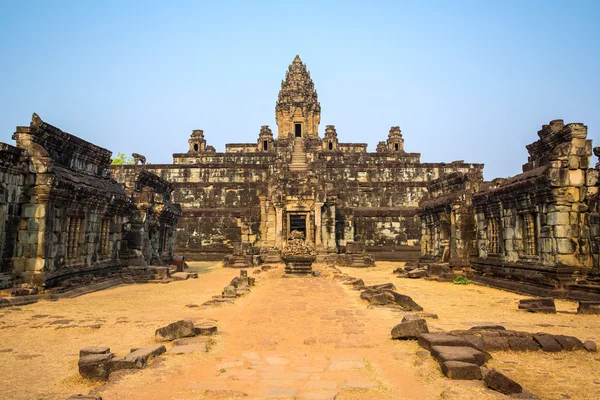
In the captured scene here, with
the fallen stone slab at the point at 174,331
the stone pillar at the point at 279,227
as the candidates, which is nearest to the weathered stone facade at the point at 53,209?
the fallen stone slab at the point at 174,331

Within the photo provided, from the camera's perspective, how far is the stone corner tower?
142 feet

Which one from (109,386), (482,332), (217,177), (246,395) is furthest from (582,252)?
(217,177)

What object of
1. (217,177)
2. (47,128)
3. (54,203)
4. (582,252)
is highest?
(217,177)

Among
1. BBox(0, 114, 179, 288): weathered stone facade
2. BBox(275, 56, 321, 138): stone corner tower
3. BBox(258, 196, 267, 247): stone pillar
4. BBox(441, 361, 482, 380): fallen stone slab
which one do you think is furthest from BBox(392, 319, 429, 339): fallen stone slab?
BBox(275, 56, 321, 138): stone corner tower

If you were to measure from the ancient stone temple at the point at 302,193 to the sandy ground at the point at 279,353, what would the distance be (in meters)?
13.3

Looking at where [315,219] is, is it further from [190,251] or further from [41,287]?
[41,287]

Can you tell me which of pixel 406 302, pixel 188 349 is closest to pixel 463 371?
pixel 188 349

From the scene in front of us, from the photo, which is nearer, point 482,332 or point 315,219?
point 482,332

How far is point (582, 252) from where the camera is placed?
36.4 feet

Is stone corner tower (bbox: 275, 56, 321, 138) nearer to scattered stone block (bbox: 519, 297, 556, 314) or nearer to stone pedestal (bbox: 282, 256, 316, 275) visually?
stone pedestal (bbox: 282, 256, 316, 275)

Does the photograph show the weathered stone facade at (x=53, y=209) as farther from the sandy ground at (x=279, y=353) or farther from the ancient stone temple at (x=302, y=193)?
the ancient stone temple at (x=302, y=193)

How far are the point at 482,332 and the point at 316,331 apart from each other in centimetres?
242

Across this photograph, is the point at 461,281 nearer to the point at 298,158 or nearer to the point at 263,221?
the point at 263,221

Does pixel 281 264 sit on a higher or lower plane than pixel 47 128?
lower
